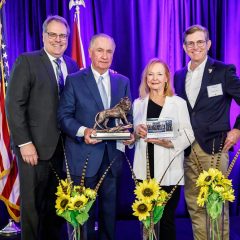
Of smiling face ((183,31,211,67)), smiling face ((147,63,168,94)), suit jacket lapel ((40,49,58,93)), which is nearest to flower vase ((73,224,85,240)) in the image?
smiling face ((147,63,168,94))

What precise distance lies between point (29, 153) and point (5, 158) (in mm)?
900

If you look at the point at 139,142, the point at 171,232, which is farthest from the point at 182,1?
the point at 171,232

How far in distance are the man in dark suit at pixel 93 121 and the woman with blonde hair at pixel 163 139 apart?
194 millimetres

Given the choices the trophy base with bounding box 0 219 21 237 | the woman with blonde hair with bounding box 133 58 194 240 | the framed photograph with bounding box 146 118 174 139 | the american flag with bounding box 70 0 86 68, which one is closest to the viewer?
the framed photograph with bounding box 146 118 174 139

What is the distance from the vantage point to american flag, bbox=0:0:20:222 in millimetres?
3328

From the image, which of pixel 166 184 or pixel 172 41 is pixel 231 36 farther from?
pixel 166 184

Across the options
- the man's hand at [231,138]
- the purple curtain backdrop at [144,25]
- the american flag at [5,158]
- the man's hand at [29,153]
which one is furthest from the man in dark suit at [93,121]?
the purple curtain backdrop at [144,25]

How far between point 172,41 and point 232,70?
4.18ft

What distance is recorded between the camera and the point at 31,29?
12.6 feet

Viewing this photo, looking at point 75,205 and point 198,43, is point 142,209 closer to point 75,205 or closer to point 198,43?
point 75,205

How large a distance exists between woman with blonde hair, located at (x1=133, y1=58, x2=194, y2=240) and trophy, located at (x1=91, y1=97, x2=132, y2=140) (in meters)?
0.11

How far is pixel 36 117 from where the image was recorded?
263 cm

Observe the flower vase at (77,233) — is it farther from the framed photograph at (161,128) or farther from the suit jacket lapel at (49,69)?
the suit jacket lapel at (49,69)

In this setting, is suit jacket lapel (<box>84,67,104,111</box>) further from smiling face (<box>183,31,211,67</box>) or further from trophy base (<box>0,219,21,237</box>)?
trophy base (<box>0,219,21,237</box>)
